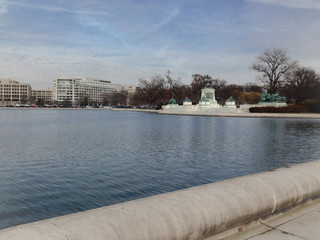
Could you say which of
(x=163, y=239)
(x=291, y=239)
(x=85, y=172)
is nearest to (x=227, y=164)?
(x=85, y=172)

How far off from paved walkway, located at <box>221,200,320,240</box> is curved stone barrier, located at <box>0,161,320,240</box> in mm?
153

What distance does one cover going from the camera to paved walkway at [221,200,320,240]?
3.97 metres

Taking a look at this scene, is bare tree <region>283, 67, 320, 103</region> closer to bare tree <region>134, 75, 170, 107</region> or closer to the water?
bare tree <region>134, 75, 170, 107</region>

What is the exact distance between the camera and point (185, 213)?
3562 mm

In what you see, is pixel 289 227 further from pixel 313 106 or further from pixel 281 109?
pixel 313 106

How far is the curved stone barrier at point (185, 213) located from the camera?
290cm

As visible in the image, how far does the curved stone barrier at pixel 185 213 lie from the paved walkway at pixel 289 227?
15 centimetres

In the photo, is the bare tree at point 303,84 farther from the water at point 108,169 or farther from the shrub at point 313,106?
the water at point 108,169

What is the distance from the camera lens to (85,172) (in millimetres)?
11508

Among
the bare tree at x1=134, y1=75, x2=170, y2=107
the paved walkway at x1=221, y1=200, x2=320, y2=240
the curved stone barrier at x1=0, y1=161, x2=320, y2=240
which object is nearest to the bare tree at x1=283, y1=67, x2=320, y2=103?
the bare tree at x1=134, y1=75, x2=170, y2=107

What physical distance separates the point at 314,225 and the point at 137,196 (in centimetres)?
514

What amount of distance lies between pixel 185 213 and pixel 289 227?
1752 mm

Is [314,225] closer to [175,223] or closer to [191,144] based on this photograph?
[175,223]

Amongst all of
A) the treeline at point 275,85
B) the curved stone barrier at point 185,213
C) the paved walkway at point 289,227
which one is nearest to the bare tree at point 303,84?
the treeline at point 275,85
